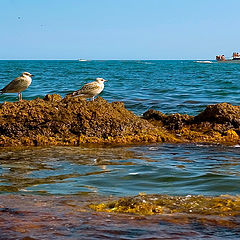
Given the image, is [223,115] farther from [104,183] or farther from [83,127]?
[104,183]

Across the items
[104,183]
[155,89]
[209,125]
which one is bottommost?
[104,183]

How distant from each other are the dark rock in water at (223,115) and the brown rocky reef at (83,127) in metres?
0.02

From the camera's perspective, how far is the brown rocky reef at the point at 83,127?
7.28m

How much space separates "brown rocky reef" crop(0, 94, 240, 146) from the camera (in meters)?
7.28

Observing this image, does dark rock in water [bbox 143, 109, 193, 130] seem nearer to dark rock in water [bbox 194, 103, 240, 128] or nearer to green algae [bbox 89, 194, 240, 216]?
dark rock in water [bbox 194, 103, 240, 128]

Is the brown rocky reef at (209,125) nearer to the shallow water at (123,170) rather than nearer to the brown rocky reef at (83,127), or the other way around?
the brown rocky reef at (83,127)

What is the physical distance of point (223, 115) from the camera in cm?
836

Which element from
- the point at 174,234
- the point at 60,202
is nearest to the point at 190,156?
the point at 60,202

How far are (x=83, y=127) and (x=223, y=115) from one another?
2719 millimetres

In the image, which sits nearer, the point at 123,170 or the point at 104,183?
the point at 104,183

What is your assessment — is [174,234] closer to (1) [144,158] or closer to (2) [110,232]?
(2) [110,232]

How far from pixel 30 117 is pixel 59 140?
61cm
